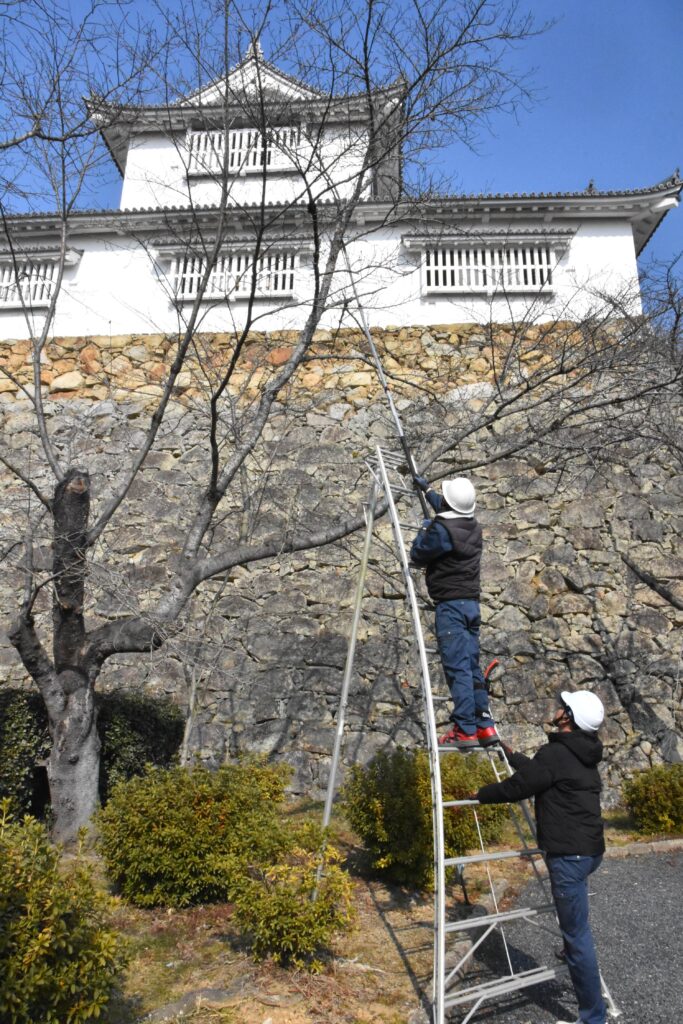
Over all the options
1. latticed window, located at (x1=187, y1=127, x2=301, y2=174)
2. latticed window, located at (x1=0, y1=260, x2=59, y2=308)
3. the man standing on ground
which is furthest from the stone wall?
the man standing on ground

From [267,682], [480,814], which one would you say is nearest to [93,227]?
[267,682]

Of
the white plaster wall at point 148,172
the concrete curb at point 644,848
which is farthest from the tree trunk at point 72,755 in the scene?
the white plaster wall at point 148,172

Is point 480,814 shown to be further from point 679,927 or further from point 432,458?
point 432,458

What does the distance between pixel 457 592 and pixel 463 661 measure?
443mm

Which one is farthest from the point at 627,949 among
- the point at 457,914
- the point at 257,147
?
the point at 257,147

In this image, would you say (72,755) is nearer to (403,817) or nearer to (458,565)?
(403,817)

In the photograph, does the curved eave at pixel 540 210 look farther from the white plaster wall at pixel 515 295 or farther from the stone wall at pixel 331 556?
the stone wall at pixel 331 556

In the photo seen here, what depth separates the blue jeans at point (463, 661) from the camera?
4.49m

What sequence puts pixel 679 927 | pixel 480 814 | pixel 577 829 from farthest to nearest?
pixel 480 814, pixel 679 927, pixel 577 829

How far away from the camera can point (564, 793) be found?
3832mm

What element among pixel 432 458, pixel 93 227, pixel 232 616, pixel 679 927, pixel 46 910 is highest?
pixel 93 227

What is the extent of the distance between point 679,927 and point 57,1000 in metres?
4.56

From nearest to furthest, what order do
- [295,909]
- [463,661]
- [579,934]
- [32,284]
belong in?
1. [579,934]
2. [295,909]
3. [463,661]
4. [32,284]

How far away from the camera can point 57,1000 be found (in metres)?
3.11
